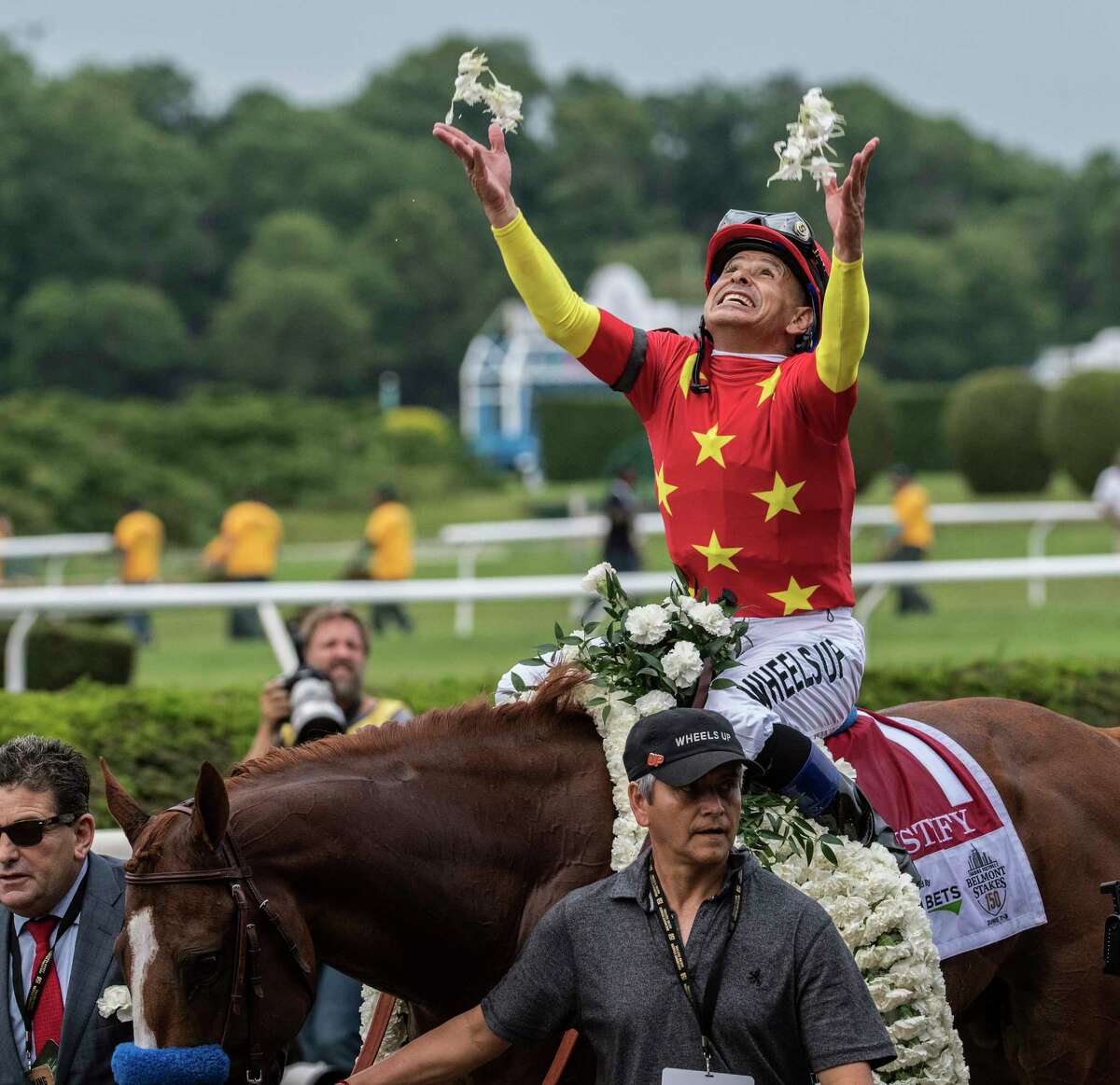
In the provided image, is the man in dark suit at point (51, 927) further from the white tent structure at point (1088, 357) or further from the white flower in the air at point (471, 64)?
the white tent structure at point (1088, 357)

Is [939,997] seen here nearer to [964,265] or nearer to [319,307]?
[319,307]

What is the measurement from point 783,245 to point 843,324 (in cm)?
43

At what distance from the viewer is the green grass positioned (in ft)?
38.6

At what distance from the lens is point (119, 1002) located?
9.84 ft

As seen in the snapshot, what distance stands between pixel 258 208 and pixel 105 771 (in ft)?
259

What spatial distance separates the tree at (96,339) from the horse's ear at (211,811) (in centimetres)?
6205

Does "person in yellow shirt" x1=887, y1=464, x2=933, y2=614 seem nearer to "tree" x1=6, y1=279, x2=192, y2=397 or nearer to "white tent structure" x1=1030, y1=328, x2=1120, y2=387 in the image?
"white tent structure" x1=1030, y1=328, x2=1120, y2=387

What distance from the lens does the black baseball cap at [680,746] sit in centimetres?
272

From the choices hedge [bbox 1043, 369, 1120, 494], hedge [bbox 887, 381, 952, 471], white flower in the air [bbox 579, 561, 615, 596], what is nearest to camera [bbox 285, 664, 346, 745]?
white flower in the air [bbox 579, 561, 615, 596]

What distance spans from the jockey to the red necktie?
1.06 m

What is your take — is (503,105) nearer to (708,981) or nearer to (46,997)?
(708,981)

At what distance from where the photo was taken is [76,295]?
63.9 m

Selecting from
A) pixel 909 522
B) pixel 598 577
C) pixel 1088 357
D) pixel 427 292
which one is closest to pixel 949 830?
pixel 598 577

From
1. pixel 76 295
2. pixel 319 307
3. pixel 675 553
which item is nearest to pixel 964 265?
pixel 319 307
